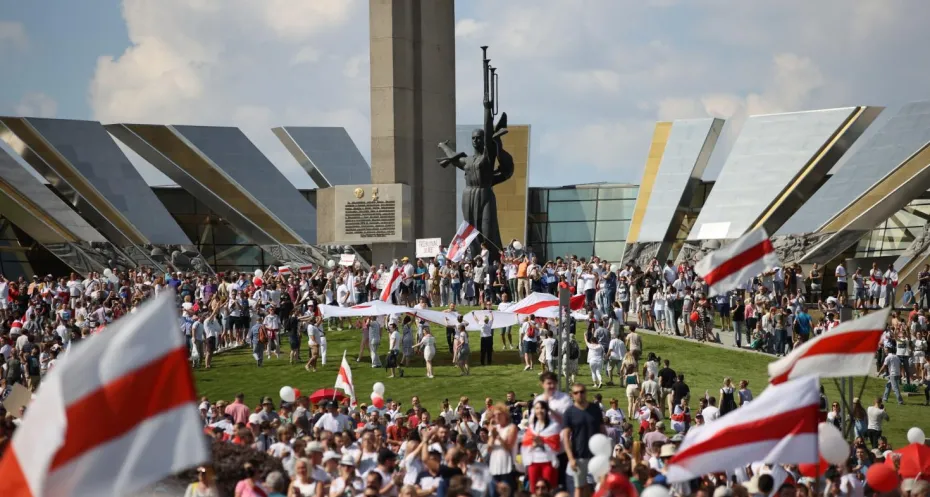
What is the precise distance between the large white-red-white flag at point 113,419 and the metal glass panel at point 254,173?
39.2 metres

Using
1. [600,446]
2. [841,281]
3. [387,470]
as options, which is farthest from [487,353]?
[600,446]

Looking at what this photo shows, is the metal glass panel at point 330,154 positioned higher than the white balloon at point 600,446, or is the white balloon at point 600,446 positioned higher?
the metal glass panel at point 330,154

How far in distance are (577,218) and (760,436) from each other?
4634cm

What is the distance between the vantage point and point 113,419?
715 centimetres

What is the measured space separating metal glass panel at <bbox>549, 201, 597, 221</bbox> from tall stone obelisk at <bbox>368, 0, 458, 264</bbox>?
16782mm

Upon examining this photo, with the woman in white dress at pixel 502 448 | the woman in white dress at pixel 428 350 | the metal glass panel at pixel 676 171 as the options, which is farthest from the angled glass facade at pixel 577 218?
the woman in white dress at pixel 502 448

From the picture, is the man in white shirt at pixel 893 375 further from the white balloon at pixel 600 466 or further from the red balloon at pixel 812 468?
the white balloon at pixel 600 466

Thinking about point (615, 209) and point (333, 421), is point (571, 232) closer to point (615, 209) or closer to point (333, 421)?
point (615, 209)

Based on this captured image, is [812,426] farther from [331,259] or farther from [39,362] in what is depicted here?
[331,259]

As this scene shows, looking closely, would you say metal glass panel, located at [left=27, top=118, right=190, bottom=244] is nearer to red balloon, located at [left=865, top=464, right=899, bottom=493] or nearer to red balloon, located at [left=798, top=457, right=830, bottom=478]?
red balloon, located at [left=798, top=457, right=830, bottom=478]

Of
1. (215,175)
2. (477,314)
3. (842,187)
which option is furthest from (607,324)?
(215,175)

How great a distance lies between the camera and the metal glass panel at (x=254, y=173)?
4722 cm

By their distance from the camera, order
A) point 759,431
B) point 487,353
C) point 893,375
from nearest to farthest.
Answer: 1. point 759,431
2. point 893,375
3. point 487,353

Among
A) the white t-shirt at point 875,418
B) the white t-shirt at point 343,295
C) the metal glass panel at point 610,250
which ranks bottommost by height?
the white t-shirt at point 875,418
